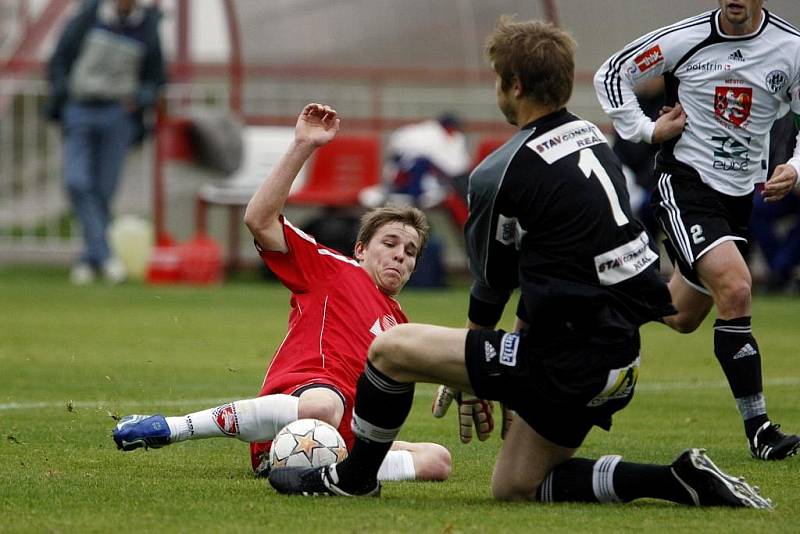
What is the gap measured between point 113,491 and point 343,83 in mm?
14470

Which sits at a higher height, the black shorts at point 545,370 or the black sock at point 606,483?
the black shorts at point 545,370

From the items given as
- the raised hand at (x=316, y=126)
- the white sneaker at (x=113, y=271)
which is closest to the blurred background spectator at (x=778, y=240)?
the white sneaker at (x=113, y=271)

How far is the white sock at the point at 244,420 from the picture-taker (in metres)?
5.59

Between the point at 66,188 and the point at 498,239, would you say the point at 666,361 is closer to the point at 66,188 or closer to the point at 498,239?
the point at 498,239

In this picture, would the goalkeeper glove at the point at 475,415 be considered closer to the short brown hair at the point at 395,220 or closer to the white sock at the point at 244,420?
the white sock at the point at 244,420

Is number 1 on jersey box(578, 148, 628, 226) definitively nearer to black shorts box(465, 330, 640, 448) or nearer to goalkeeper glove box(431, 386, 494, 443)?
black shorts box(465, 330, 640, 448)

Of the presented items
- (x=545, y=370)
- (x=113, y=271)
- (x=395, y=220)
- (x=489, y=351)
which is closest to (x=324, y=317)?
(x=395, y=220)

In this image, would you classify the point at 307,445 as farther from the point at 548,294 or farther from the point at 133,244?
the point at 133,244

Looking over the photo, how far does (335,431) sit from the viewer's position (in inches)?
218

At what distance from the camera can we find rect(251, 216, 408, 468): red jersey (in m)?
5.86

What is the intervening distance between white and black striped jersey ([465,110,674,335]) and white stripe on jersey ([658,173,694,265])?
197 centimetres

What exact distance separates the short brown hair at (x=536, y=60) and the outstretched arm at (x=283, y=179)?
3.16 feet

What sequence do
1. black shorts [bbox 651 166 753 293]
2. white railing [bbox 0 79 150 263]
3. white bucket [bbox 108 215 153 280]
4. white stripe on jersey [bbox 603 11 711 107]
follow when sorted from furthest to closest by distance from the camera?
white railing [bbox 0 79 150 263]
white bucket [bbox 108 215 153 280]
white stripe on jersey [bbox 603 11 711 107]
black shorts [bbox 651 166 753 293]

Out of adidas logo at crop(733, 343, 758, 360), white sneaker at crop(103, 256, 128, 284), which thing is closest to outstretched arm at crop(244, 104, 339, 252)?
adidas logo at crop(733, 343, 758, 360)
